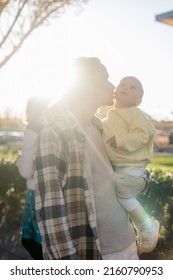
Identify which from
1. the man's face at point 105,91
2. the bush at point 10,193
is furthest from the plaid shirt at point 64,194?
the bush at point 10,193

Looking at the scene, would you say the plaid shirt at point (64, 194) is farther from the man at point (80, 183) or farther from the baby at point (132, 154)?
the baby at point (132, 154)

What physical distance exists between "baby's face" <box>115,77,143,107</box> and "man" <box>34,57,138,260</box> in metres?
0.37

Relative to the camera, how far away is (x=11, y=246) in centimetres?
645

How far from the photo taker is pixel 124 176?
2438 millimetres

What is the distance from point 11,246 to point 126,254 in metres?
4.31

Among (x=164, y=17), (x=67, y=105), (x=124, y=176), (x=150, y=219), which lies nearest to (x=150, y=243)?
(x=150, y=219)

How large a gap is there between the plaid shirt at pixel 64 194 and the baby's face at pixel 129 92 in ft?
1.82

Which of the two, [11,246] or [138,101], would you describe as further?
[11,246]

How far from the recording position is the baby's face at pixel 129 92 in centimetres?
273

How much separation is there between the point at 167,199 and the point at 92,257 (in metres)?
3.42

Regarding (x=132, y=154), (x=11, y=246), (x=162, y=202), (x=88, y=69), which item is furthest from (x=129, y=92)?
(x=11, y=246)

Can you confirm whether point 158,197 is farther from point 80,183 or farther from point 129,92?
point 80,183

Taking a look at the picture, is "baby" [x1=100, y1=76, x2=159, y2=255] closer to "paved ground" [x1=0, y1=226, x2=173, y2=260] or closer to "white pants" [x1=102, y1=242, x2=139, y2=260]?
"white pants" [x1=102, y1=242, x2=139, y2=260]

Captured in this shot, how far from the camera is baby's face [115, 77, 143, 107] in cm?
273
